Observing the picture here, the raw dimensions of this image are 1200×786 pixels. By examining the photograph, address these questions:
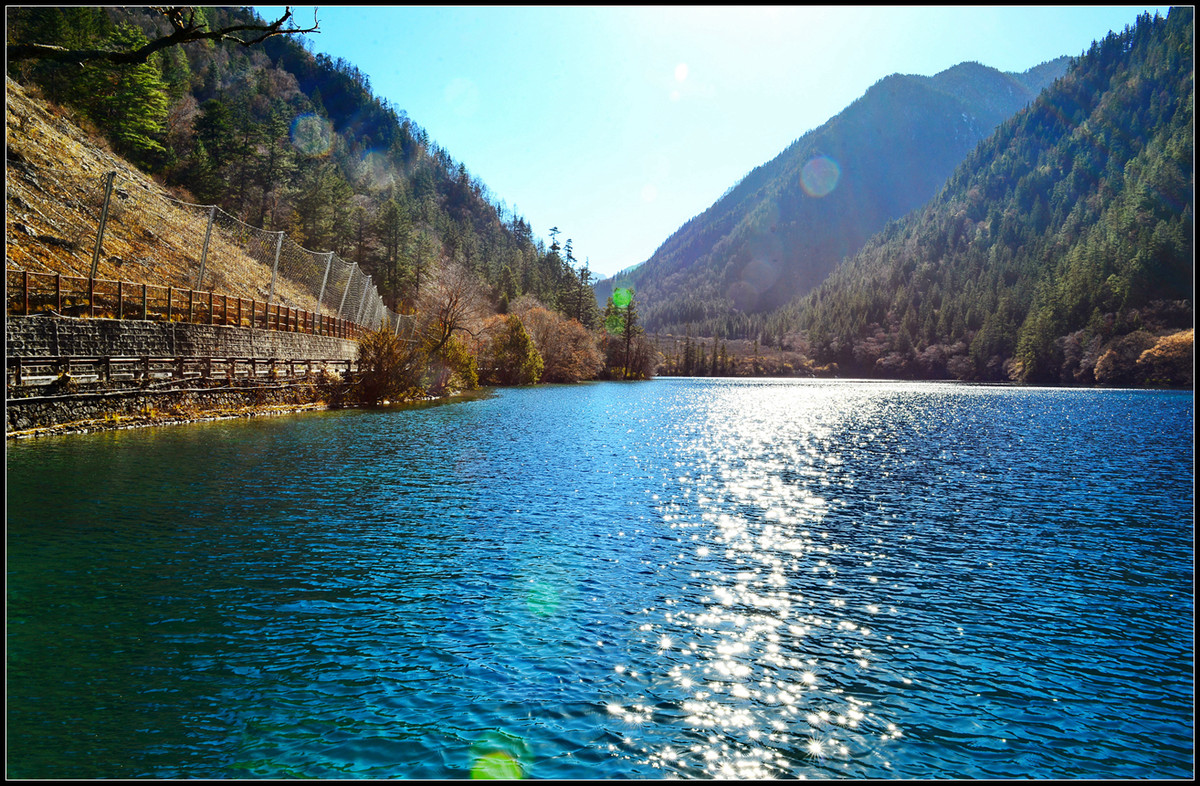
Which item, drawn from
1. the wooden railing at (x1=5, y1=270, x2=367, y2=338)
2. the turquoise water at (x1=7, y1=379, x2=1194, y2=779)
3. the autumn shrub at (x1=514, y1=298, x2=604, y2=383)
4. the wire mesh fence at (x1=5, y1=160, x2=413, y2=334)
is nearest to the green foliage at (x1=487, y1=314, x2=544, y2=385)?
the autumn shrub at (x1=514, y1=298, x2=604, y2=383)

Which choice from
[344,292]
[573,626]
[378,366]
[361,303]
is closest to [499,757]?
[573,626]

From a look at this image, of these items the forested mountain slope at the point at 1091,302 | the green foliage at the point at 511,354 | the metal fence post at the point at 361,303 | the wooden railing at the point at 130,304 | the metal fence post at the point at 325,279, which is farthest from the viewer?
the forested mountain slope at the point at 1091,302

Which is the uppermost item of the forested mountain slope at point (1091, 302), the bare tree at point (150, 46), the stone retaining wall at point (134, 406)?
the forested mountain slope at point (1091, 302)

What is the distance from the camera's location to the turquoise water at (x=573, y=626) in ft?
19.0

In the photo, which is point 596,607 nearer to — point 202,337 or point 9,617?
point 9,617

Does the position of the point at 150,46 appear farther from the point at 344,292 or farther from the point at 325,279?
the point at 344,292

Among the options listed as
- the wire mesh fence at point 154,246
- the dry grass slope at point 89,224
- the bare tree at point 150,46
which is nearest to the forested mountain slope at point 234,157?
the dry grass slope at point 89,224

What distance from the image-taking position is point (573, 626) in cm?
841

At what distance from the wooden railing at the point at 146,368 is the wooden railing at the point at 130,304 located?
1743 millimetres

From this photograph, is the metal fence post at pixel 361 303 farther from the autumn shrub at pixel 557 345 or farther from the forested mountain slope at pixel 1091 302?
the forested mountain slope at pixel 1091 302

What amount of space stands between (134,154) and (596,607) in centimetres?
8489

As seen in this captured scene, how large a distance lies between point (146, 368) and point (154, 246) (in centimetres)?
1819

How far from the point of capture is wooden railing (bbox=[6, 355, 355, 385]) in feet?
63.5

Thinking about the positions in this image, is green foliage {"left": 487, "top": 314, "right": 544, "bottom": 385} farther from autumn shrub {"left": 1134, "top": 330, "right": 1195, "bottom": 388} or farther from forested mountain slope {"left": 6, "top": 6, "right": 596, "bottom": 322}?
autumn shrub {"left": 1134, "top": 330, "right": 1195, "bottom": 388}
